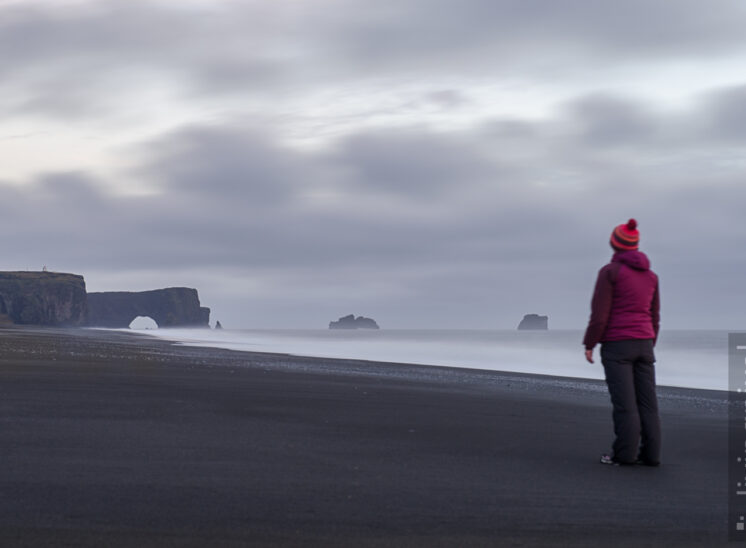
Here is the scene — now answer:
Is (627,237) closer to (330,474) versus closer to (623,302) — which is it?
(623,302)

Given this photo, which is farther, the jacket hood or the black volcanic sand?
the jacket hood

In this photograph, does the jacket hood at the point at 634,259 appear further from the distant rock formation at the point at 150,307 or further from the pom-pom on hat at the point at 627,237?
the distant rock formation at the point at 150,307

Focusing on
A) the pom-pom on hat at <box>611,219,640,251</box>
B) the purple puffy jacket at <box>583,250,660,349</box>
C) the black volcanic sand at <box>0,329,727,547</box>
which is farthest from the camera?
the pom-pom on hat at <box>611,219,640,251</box>

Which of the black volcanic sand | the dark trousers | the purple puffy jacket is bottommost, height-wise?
the black volcanic sand

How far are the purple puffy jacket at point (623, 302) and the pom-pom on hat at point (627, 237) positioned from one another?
8 cm

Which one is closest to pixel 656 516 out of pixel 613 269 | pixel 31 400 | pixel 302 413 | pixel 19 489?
pixel 613 269

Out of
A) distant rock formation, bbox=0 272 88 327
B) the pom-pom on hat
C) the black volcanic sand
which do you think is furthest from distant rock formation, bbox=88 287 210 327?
the pom-pom on hat

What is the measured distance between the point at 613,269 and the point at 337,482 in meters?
3.15

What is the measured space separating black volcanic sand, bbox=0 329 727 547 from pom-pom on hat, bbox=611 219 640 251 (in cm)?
173

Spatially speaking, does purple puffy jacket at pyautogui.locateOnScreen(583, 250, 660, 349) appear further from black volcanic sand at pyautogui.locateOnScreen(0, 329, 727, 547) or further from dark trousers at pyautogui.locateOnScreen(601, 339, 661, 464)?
black volcanic sand at pyautogui.locateOnScreen(0, 329, 727, 547)

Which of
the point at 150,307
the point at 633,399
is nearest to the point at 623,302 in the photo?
the point at 633,399

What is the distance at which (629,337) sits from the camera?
22.1 feet

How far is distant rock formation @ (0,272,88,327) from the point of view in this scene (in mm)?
123500

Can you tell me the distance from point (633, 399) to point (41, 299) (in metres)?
131
